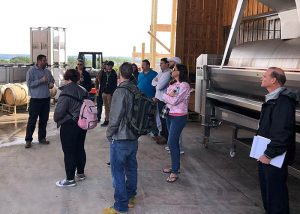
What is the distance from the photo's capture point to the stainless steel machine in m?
4.55

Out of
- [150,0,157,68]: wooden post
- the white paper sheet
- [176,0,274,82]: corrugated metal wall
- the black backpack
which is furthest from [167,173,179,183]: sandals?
[150,0,157,68]: wooden post

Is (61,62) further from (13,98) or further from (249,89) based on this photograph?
(249,89)

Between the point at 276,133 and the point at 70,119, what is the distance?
2.50 metres

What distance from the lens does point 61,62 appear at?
17.6 meters

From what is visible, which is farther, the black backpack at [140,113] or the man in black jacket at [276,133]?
the black backpack at [140,113]

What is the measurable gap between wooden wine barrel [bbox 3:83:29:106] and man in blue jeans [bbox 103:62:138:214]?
24.8 feet

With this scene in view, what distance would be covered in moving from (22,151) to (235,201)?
3.89 metres

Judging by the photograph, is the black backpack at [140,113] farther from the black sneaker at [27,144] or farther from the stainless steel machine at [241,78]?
the black sneaker at [27,144]

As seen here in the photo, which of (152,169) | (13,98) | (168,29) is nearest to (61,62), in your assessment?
(168,29)

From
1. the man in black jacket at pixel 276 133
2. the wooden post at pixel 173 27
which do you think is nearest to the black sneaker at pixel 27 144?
the man in black jacket at pixel 276 133

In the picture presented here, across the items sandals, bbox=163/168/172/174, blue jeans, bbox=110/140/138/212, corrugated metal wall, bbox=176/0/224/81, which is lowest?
sandals, bbox=163/168/172/174

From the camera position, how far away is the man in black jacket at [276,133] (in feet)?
10.9

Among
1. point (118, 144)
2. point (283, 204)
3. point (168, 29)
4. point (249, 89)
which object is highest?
point (168, 29)

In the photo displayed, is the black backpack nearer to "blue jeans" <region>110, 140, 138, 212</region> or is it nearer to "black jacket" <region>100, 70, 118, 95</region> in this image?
"blue jeans" <region>110, 140, 138, 212</region>
